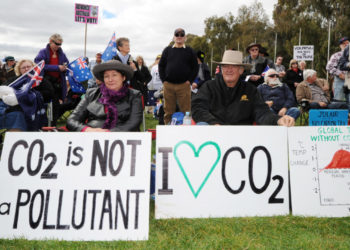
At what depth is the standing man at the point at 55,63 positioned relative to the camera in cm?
613

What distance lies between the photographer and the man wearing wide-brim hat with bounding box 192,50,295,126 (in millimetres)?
3637

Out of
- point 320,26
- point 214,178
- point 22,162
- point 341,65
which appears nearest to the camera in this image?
point 22,162

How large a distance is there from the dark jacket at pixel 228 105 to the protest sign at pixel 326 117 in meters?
2.40

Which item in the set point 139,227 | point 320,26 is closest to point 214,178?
point 139,227

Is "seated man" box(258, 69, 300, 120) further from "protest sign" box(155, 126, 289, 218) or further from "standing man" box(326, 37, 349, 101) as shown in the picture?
"protest sign" box(155, 126, 289, 218)

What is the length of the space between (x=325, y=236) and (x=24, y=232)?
2339 millimetres

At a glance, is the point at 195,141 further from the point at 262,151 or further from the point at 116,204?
the point at 116,204

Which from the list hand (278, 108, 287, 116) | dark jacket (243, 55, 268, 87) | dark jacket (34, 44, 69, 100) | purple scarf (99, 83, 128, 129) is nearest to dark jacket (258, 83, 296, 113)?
hand (278, 108, 287, 116)

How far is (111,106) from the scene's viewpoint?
3.47 m

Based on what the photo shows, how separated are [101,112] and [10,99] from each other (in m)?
1.27

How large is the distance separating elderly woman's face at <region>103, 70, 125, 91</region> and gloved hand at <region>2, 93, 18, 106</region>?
1.26 m

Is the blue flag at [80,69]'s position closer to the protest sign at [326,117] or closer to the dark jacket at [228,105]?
Answer: the dark jacket at [228,105]

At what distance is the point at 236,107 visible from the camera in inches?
144

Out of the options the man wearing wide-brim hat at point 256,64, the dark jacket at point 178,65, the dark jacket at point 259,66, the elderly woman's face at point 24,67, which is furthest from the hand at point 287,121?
the dark jacket at point 259,66
